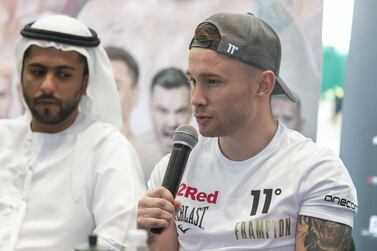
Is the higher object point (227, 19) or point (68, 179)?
point (227, 19)

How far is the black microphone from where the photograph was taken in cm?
174

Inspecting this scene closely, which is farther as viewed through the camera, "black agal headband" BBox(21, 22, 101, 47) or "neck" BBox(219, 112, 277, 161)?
"black agal headband" BBox(21, 22, 101, 47)

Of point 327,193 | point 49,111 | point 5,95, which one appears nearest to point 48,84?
point 49,111

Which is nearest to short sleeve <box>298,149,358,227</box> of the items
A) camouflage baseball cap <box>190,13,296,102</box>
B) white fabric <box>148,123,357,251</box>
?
white fabric <box>148,123,357,251</box>

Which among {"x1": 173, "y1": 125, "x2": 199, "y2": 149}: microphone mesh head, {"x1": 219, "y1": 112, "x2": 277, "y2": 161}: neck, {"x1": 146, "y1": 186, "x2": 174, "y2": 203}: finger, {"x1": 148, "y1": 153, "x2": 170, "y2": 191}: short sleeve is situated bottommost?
{"x1": 146, "y1": 186, "x2": 174, "y2": 203}: finger

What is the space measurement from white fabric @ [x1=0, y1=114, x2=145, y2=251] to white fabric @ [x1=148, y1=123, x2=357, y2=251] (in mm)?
437

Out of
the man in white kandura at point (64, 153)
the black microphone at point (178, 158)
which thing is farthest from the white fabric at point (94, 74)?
the black microphone at point (178, 158)

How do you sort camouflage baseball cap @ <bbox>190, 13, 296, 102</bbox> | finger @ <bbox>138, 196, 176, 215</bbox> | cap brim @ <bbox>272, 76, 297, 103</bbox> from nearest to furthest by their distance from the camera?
finger @ <bbox>138, 196, 176, 215</bbox>
camouflage baseball cap @ <bbox>190, 13, 296, 102</bbox>
cap brim @ <bbox>272, 76, 297, 103</bbox>

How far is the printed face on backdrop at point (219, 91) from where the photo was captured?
2.04 metres

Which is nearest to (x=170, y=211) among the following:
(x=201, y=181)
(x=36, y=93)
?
(x=201, y=181)

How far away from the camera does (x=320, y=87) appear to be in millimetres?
3271

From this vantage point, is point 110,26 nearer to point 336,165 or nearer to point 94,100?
point 94,100

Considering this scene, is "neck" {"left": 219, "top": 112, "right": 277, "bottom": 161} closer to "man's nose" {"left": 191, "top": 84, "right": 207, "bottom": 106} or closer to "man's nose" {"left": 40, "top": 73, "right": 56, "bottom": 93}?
"man's nose" {"left": 191, "top": 84, "right": 207, "bottom": 106}

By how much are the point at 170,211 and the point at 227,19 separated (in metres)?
0.73
